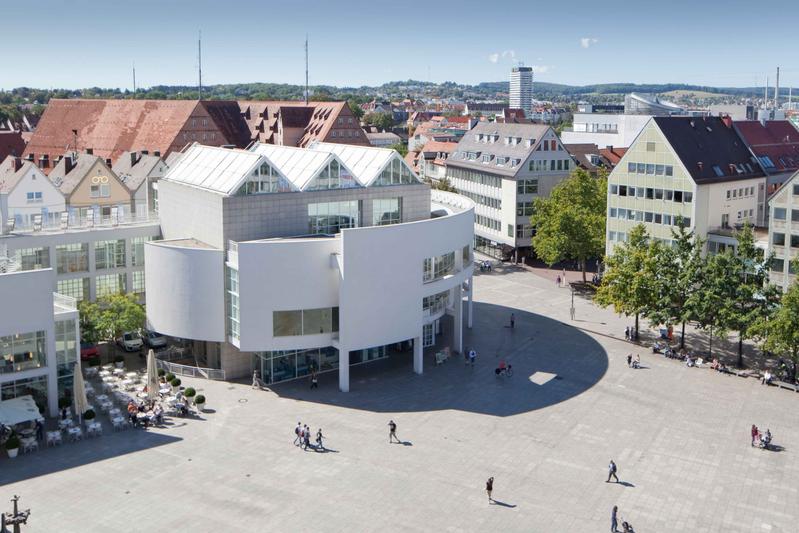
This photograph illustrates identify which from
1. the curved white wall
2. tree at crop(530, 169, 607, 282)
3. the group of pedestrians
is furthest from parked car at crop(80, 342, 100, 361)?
tree at crop(530, 169, 607, 282)

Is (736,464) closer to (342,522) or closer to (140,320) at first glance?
(342,522)

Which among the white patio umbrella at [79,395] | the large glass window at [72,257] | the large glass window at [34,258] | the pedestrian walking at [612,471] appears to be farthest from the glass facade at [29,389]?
the pedestrian walking at [612,471]

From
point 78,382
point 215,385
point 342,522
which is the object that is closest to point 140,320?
point 215,385

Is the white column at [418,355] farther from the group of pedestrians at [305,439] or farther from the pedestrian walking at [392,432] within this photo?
the group of pedestrians at [305,439]

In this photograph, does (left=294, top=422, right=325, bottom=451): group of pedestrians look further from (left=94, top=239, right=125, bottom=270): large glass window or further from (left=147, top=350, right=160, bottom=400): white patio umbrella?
(left=94, top=239, right=125, bottom=270): large glass window

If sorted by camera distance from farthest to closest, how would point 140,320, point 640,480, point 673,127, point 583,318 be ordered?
point 673,127, point 583,318, point 140,320, point 640,480

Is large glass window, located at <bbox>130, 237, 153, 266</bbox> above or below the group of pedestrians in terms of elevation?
above
